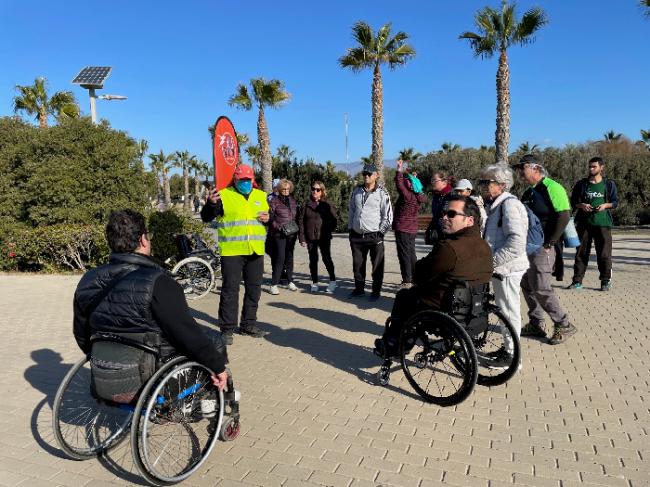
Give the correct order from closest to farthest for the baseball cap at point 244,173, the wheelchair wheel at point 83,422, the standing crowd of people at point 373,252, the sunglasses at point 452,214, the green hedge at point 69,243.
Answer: the standing crowd of people at point 373,252
the wheelchair wheel at point 83,422
the sunglasses at point 452,214
the baseball cap at point 244,173
the green hedge at point 69,243

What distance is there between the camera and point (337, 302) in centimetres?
732

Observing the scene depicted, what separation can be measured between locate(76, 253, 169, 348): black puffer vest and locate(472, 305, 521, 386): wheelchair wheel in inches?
102

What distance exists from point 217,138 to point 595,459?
499 centimetres

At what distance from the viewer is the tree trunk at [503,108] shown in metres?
17.6

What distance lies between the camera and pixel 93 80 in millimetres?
14930

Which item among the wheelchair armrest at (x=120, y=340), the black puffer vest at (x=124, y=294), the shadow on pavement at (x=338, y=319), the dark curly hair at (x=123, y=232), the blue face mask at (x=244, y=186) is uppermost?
the blue face mask at (x=244, y=186)

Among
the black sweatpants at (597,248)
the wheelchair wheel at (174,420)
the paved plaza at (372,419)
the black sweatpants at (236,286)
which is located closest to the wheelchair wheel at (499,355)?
the paved plaza at (372,419)

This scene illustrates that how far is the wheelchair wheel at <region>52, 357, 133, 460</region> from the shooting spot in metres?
2.92

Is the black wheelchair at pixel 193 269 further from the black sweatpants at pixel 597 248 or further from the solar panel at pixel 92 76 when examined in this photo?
the solar panel at pixel 92 76

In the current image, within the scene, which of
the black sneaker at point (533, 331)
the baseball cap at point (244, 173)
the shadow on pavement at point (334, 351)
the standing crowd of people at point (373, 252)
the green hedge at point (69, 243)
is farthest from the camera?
the green hedge at point (69, 243)

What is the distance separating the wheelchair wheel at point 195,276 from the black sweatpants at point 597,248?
229 inches

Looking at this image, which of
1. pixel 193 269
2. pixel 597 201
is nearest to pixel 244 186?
pixel 193 269

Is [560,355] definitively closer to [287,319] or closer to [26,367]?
[287,319]

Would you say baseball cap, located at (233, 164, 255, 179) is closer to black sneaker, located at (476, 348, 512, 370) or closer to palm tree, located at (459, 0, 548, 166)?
black sneaker, located at (476, 348, 512, 370)
